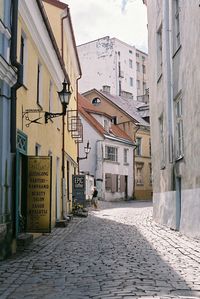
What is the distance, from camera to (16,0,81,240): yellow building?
35.2ft

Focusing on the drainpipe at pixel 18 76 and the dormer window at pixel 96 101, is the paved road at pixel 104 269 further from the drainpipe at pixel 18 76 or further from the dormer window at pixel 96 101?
the dormer window at pixel 96 101

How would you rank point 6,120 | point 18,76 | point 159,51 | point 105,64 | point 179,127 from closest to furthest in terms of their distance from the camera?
point 6,120
point 18,76
point 179,127
point 159,51
point 105,64

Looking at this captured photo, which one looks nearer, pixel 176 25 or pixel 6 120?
pixel 6 120

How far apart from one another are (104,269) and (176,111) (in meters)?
8.02

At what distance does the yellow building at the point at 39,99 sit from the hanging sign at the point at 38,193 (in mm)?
115

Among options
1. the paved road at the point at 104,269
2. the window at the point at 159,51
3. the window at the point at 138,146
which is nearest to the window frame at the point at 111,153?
the window at the point at 138,146

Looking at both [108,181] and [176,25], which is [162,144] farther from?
[108,181]

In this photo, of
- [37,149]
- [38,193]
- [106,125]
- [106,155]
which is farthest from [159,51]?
[106,125]

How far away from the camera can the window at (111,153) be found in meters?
40.5

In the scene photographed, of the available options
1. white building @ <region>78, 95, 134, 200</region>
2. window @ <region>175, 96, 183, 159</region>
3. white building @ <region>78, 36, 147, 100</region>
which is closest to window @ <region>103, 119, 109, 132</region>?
white building @ <region>78, 95, 134, 200</region>

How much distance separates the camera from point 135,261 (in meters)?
8.43

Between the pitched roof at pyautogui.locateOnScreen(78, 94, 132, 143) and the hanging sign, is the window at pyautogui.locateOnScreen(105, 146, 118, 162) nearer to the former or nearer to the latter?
the pitched roof at pyautogui.locateOnScreen(78, 94, 132, 143)

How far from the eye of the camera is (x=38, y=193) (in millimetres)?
10883

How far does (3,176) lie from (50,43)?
6195 mm
